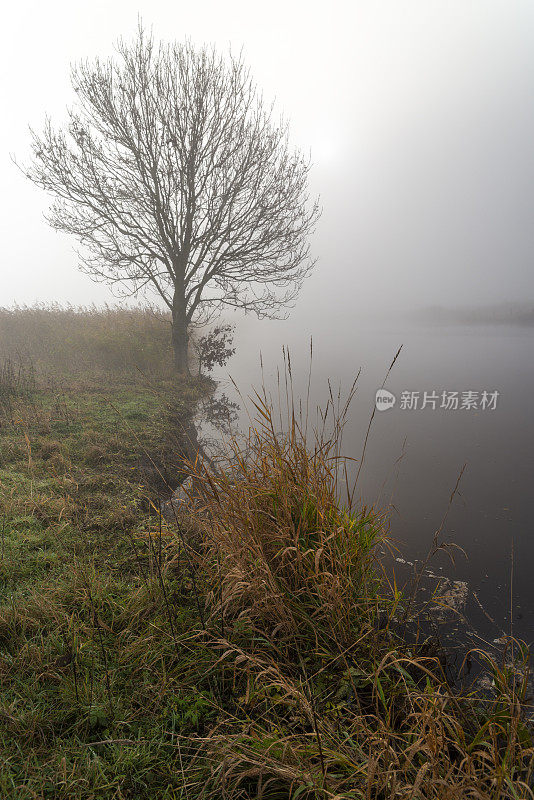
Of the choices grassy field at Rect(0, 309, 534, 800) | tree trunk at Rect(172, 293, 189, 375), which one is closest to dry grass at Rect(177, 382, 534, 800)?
grassy field at Rect(0, 309, 534, 800)

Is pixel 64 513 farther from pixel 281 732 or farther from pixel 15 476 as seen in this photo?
pixel 281 732

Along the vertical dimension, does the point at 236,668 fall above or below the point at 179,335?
below

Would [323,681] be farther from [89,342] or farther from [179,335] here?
[89,342]

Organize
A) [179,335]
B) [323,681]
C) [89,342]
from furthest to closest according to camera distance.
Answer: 1. [89,342]
2. [179,335]
3. [323,681]

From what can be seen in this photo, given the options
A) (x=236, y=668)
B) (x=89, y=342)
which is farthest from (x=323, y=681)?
(x=89, y=342)

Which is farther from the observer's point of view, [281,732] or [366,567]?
[366,567]

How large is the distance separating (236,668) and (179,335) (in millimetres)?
10580

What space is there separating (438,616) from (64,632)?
8.84ft

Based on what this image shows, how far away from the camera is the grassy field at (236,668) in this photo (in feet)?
5.12

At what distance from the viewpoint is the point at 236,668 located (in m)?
2.13

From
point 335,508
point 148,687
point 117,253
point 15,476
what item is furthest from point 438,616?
point 117,253

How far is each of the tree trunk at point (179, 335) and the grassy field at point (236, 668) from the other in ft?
26.8

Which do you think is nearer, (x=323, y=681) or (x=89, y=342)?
(x=323, y=681)

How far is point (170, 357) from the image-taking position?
41.9ft
